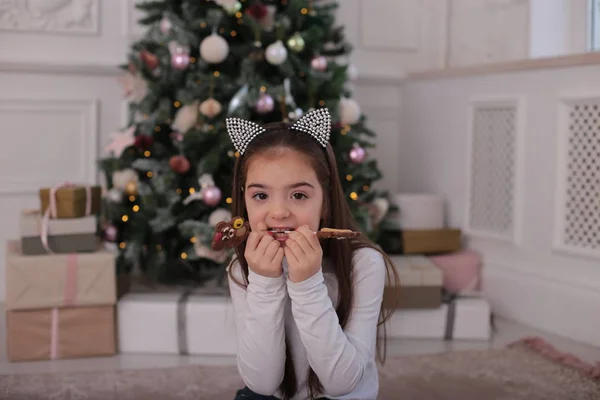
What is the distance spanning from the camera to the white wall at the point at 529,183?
8.23ft

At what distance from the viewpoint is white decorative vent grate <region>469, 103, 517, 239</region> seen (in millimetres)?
2855

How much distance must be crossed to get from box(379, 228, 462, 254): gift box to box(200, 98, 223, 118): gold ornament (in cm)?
88

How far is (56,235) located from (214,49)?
30.6 inches

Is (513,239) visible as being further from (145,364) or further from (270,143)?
(270,143)

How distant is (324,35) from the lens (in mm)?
2682

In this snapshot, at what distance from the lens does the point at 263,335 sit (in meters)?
1.32

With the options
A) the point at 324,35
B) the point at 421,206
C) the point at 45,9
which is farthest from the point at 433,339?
the point at 45,9

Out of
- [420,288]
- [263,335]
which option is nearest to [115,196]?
[420,288]

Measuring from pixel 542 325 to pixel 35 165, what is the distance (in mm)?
2110

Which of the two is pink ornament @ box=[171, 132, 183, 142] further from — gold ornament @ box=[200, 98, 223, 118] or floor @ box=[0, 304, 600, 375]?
floor @ box=[0, 304, 600, 375]

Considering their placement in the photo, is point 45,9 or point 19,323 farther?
point 45,9

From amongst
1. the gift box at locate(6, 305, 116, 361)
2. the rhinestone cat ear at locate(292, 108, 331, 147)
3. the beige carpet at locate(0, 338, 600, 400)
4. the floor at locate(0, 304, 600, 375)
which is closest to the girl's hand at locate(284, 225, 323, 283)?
the rhinestone cat ear at locate(292, 108, 331, 147)

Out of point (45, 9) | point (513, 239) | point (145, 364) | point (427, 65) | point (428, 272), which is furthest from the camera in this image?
point (427, 65)

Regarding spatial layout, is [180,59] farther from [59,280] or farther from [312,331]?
[312,331]
